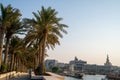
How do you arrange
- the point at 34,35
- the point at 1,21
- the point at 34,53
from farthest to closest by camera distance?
the point at 34,53 → the point at 34,35 → the point at 1,21

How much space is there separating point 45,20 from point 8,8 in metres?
6.15

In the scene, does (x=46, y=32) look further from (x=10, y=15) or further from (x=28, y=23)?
(x=10, y=15)

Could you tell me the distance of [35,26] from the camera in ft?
126

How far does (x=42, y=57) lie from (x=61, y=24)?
19.8 ft

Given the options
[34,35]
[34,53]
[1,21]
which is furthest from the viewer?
[34,53]

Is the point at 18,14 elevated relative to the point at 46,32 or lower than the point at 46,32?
elevated

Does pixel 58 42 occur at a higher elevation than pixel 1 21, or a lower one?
lower

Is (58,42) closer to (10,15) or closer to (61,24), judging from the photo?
(61,24)

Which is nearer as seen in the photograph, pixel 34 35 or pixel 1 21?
pixel 1 21

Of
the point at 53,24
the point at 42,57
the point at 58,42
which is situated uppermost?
the point at 53,24

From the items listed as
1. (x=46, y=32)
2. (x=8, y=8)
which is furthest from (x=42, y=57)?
(x=8, y=8)

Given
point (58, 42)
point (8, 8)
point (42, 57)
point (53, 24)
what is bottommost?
point (42, 57)

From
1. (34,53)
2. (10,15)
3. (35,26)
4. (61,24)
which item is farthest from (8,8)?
(34,53)

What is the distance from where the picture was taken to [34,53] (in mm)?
62469
